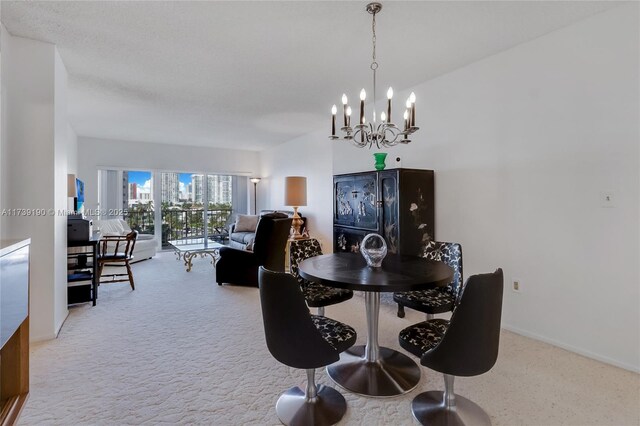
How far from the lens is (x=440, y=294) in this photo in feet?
7.99

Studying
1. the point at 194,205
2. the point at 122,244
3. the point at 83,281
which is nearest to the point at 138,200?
the point at 194,205

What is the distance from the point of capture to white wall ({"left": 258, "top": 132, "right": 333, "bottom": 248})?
548 centimetres

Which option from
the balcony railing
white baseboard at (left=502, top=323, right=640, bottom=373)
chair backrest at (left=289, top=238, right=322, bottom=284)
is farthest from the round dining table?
the balcony railing

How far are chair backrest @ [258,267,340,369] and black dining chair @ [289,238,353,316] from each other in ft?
1.90

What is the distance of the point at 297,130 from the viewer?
5797 millimetres

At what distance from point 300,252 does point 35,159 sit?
2.34 m

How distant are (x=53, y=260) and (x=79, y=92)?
2.32 meters

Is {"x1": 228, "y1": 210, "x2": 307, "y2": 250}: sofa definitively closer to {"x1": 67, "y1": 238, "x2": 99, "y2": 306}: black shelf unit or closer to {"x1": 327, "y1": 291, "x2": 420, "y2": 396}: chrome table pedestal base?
{"x1": 67, "y1": 238, "x2": 99, "y2": 306}: black shelf unit

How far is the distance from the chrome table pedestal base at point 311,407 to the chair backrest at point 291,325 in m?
0.38

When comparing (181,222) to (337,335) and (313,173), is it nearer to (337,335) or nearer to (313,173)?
(313,173)

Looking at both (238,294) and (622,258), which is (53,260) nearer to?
(238,294)

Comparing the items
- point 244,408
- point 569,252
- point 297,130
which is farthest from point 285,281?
point 297,130

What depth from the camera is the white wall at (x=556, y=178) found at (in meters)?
2.21

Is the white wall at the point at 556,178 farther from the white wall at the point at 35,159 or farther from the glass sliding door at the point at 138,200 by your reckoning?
the glass sliding door at the point at 138,200
